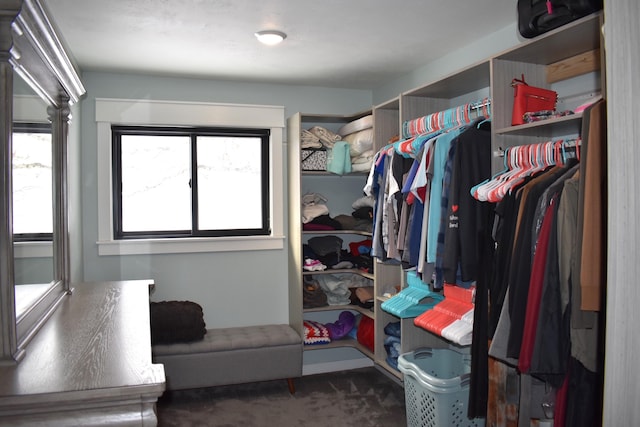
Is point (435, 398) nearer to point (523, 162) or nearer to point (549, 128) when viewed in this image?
Result: point (523, 162)

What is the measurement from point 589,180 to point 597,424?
0.86 meters

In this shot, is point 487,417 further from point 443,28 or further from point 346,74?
point 346,74

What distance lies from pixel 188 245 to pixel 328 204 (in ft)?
4.03

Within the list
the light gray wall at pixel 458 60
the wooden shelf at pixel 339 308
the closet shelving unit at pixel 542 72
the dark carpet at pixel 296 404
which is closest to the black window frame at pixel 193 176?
the wooden shelf at pixel 339 308

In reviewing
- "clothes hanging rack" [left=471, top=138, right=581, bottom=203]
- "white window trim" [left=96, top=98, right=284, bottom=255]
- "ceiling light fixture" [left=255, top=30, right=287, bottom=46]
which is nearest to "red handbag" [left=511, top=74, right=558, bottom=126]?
"clothes hanging rack" [left=471, top=138, right=581, bottom=203]

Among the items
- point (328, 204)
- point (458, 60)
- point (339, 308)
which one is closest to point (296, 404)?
point (339, 308)

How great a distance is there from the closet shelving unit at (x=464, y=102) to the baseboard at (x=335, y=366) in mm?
403

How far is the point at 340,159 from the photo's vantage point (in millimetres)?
4141

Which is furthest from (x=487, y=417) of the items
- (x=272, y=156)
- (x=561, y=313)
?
(x=272, y=156)

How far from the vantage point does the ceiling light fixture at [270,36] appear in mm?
3057

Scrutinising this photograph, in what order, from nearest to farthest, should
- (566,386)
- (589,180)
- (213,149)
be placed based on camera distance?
(589,180) → (566,386) → (213,149)

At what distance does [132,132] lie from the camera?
415cm

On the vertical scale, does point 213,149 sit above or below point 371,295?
above

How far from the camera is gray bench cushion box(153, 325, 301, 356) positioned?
12.0 feet
